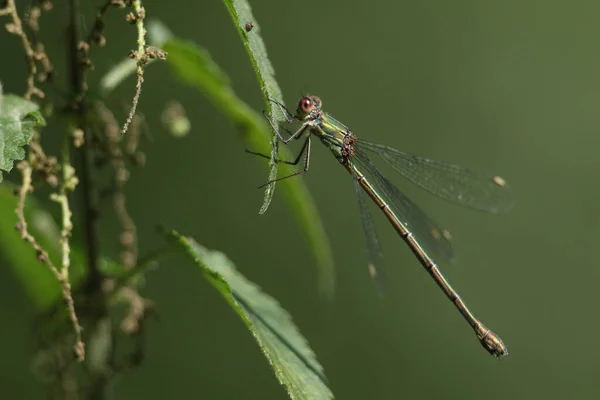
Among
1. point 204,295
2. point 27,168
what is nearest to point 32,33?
point 27,168

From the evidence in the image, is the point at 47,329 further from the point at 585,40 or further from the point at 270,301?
the point at 585,40

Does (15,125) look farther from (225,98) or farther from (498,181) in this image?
(498,181)

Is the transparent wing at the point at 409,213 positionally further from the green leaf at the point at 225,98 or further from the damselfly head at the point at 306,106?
the green leaf at the point at 225,98

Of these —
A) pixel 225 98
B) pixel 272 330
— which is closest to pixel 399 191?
pixel 225 98

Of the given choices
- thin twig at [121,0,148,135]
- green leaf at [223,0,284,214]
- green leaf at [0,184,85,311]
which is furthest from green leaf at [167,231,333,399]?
green leaf at [0,184,85,311]

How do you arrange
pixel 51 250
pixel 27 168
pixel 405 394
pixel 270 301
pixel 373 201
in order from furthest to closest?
pixel 405 394 < pixel 373 201 < pixel 51 250 < pixel 270 301 < pixel 27 168

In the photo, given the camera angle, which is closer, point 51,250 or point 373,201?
point 51,250
